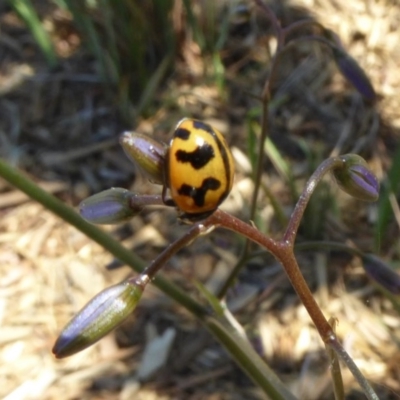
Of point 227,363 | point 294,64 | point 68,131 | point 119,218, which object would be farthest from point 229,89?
point 119,218

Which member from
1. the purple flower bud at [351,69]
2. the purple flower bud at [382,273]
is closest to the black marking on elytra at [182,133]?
the purple flower bud at [382,273]

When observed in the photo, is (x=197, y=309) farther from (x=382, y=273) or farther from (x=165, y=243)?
(x=165, y=243)

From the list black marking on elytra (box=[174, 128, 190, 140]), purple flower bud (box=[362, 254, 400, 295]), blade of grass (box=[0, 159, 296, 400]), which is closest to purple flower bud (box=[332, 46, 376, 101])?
purple flower bud (box=[362, 254, 400, 295])

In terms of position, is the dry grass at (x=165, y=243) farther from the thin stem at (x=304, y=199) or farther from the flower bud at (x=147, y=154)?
Answer: the flower bud at (x=147, y=154)

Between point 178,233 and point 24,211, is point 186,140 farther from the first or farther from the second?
point 24,211

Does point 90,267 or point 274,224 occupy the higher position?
point 274,224

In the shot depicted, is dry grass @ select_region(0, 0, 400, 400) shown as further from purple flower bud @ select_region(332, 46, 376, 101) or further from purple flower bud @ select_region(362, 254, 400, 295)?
purple flower bud @ select_region(332, 46, 376, 101)

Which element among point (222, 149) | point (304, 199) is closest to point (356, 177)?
point (304, 199)
